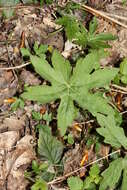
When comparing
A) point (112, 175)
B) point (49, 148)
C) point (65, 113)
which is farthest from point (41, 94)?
point (112, 175)

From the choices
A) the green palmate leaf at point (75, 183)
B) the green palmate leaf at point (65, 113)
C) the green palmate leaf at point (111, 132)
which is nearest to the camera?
the green palmate leaf at point (65, 113)

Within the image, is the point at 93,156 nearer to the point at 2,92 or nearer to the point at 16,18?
the point at 2,92

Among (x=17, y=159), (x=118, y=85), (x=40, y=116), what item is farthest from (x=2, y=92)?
(x=118, y=85)

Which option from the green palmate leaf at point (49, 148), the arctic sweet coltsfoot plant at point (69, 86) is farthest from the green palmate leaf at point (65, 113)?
the green palmate leaf at point (49, 148)

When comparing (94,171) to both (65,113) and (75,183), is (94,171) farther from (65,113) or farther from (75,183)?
A: (65,113)

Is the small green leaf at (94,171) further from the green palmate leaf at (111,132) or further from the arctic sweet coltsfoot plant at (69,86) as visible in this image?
the arctic sweet coltsfoot plant at (69,86)

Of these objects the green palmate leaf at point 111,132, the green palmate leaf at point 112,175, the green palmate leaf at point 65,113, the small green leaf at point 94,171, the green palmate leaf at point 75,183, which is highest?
the green palmate leaf at point 65,113

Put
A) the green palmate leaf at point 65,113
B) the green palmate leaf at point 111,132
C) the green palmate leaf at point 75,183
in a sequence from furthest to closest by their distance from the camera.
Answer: the green palmate leaf at point 75,183 < the green palmate leaf at point 111,132 < the green palmate leaf at point 65,113
